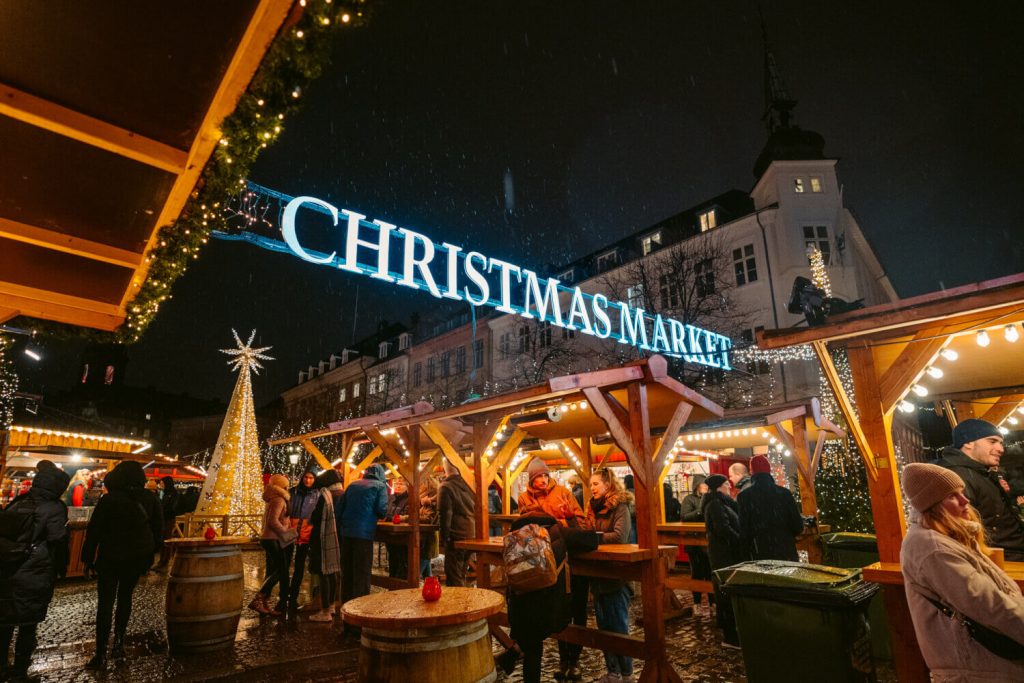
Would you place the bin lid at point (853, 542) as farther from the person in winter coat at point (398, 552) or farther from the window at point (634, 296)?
the window at point (634, 296)

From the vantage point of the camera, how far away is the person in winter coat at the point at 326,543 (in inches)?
307

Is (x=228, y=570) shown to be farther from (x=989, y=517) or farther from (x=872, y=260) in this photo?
(x=872, y=260)

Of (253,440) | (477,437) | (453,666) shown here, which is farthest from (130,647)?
(253,440)

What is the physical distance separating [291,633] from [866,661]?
6.45 meters

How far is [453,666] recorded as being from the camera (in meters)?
3.09

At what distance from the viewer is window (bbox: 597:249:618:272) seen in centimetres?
3041

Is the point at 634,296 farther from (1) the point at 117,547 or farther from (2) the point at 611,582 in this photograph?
(1) the point at 117,547

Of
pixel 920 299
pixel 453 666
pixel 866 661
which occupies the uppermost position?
pixel 920 299

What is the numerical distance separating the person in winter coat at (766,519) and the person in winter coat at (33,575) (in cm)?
720

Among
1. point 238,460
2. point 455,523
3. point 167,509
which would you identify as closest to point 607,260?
Result: point 238,460

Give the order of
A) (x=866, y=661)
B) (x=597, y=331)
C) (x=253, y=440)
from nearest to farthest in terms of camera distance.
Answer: (x=866, y=661)
(x=597, y=331)
(x=253, y=440)

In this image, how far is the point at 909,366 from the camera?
14.7ft

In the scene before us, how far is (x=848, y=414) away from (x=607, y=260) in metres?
27.0

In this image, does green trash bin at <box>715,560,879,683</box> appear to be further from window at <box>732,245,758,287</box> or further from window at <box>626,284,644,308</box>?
window at <box>732,245,758,287</box>
